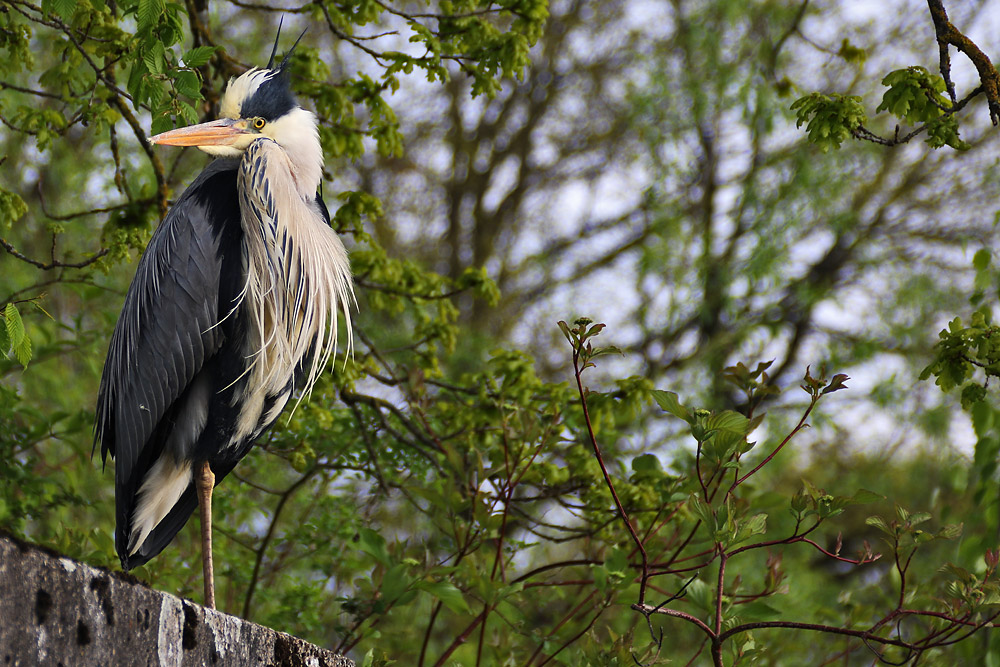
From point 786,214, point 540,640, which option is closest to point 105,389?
point 540,640

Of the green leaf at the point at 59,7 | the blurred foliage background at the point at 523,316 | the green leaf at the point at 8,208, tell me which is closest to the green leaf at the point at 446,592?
the blurred foliage background at the point at 523,316

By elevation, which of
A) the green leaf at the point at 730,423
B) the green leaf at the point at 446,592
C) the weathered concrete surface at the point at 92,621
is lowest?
the weathered concrete surface at the point at 92,621

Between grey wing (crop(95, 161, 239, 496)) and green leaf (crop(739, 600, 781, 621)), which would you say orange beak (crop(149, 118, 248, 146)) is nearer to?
grey wing (crop(95, 161, 239, 496))

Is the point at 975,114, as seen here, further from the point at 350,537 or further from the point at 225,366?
the point at 225,366

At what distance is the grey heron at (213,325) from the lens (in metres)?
2.74

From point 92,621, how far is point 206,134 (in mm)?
1950

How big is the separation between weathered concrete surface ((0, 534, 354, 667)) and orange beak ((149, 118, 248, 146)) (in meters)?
1.63

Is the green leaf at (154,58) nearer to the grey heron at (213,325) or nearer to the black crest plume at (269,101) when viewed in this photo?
the grey heron at (213,325)

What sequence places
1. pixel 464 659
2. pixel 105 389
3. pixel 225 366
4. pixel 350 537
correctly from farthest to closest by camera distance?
pixel 464 659 < pixel 350 537 < pixel 105 389 < pixel 225 366

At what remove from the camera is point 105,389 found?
3016 mm

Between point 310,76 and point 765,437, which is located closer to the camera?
point 310,76

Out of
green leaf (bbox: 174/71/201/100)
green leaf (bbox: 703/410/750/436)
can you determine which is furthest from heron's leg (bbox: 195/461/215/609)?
green leaf (bbox: 703/410/750/436)

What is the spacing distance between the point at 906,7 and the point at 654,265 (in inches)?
106

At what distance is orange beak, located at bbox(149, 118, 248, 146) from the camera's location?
2859mm
